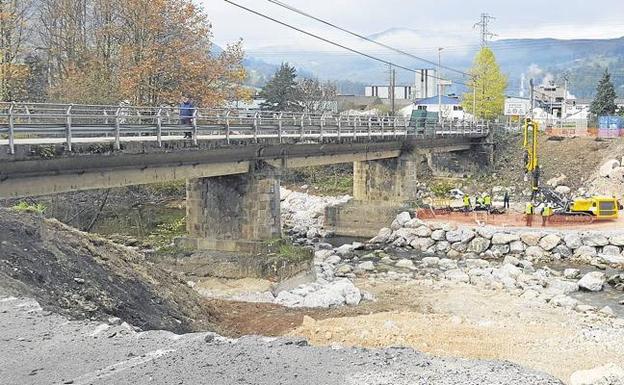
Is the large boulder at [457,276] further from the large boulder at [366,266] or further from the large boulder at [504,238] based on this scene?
the large boulder at [504,238]

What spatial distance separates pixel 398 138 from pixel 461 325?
24.9 meters

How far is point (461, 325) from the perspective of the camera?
60.9 feet

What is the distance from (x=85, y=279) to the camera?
14.5 m

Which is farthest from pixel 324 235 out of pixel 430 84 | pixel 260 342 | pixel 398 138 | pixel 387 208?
pixel 430 84

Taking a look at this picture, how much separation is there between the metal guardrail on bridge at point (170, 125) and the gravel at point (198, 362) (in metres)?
7.42

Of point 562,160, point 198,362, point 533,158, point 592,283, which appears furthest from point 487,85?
point 198,362

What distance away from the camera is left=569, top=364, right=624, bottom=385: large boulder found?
10.7 m

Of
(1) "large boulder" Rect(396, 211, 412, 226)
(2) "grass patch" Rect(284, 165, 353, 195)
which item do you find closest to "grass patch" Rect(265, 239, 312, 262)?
(1) "large boulder" Rect(396, 211, 412, 226)

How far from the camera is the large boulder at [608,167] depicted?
46.9 m

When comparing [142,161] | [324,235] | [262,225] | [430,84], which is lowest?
[324,235]

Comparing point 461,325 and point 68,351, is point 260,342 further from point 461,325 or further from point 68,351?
point 461,325

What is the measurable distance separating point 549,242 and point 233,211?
1657cm

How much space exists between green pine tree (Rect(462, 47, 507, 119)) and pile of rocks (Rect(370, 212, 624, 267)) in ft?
143

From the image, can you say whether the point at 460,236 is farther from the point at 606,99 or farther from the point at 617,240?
→ the point at 606,99
